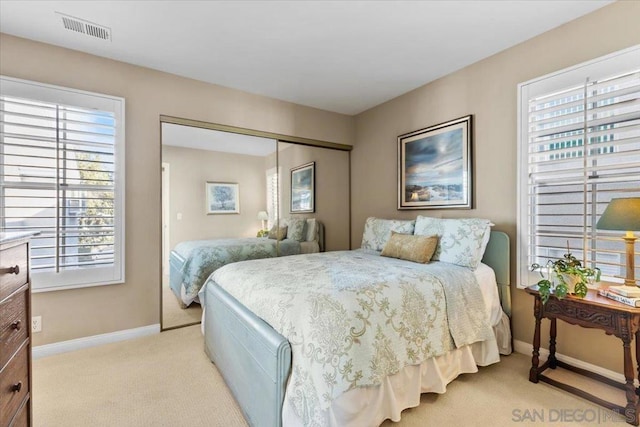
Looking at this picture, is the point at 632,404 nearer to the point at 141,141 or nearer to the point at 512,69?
the point at 512,69

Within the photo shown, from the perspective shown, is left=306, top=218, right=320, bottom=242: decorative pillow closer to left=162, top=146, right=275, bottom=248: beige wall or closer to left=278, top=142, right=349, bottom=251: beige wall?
left=278, top=142, right=349, bottom=251: beige wall

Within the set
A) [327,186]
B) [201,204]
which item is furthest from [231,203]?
[327,186]

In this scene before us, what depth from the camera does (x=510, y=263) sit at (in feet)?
8.41

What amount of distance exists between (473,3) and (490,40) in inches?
22.4

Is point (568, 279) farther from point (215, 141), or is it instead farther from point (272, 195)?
point (215, 141)

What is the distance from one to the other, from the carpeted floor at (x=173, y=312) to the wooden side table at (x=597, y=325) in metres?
3.05

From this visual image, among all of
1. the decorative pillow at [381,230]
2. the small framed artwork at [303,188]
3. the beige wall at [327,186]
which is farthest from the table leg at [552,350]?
the small framed artwork at [303,188]

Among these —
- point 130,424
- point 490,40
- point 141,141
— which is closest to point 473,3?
point 490,40

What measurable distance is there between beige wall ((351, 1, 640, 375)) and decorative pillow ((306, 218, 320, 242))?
0.87m

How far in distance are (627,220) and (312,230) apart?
2.96m

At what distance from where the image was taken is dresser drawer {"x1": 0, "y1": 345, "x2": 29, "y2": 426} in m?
1.08

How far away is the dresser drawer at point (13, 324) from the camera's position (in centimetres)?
108

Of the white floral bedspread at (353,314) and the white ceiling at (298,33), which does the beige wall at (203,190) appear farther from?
the white floral bedspread at (353,314)

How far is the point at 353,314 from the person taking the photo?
1.51 meters
